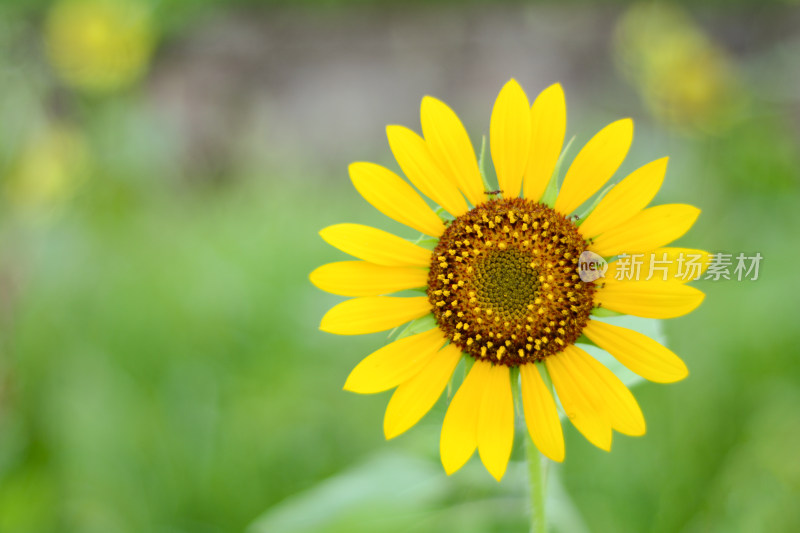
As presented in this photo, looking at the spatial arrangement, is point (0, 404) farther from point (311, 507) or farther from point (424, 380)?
point (424, 380)

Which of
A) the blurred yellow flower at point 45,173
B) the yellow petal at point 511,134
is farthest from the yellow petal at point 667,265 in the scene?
the blurred yellow flower at point 45,173

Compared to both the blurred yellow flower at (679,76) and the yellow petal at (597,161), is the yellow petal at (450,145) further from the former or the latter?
the blurred yellow flower at (679,76)

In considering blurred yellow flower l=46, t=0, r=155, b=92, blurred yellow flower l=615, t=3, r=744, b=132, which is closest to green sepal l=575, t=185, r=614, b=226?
blurred yellow flower l=615, t=3, r=744, b=132

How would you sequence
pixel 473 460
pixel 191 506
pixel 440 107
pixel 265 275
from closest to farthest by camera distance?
pixel 440 107 < pixel 473 460 < pixel 191 506 < pixel 265 275

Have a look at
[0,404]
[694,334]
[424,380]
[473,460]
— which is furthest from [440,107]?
[0,404]

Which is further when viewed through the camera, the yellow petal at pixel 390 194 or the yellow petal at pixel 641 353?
the yellow petal at pixel 390 194

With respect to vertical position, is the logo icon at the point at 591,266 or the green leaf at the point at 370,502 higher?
the logo icon at the point at 591,266

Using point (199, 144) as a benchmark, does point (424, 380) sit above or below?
below

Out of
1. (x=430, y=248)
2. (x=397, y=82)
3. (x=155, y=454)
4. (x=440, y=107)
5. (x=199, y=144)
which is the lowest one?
(x=155, y=454)

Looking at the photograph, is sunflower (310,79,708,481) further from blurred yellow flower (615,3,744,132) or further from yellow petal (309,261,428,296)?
blurred yellow flower (615,3,744,132)
